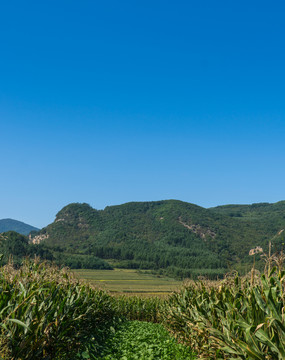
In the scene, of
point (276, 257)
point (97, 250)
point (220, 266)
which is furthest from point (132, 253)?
point (276, 257)

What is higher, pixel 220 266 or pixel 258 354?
pixel 258 354

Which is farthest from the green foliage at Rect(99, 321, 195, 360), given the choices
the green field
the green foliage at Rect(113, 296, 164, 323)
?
the green field

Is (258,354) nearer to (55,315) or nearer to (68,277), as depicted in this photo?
(55,315)

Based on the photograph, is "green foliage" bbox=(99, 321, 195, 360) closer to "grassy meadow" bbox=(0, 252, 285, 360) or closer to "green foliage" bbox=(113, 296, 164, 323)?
"grassy meadow" bbox=(0, 252, 285, 360)

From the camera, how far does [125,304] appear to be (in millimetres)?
31312

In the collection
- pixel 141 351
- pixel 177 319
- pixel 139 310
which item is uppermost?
pixel 177 319

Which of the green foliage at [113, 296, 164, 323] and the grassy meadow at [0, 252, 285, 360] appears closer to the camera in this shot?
the grassy meadow at [0, 252, 285, 360]

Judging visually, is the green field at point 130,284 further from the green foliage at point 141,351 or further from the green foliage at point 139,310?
the green foliage at point 141,351

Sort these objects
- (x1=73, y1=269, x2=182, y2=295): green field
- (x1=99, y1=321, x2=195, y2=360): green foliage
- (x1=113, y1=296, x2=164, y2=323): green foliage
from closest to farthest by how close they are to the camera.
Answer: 1. (x1=99, y1=321, x2=195, y2=360): green foliage
2. (x1=113, y1=296, x2=164, y2=323): green foliage
3. (x1=73, y1=269, x2=182, y2=295): green field

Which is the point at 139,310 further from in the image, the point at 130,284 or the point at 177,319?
the point at 130,284

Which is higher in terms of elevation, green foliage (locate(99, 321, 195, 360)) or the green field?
green foliage (locate(99, 321, 195, 360))

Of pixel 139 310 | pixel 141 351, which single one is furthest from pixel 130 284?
pixel 141 351

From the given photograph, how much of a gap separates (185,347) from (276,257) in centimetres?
834

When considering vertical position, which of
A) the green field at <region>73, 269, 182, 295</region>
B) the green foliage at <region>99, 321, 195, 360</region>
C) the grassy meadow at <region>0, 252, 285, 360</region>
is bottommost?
the green field at <region>73, 269, 182, 295</region>
